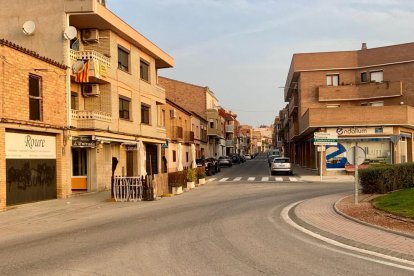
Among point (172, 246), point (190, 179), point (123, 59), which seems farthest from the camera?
point (123, 59)

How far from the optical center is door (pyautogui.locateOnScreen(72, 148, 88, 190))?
83.2 ft

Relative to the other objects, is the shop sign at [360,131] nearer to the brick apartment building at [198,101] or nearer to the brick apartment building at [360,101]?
the brick apartment building at [360,101]

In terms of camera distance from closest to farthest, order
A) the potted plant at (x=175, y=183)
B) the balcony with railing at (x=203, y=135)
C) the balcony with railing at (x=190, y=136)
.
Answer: the potted plant at (x=175, y=183) < the balcony with railing at (x=190, y=136) < the balcony with railing at (x=203, y=135)

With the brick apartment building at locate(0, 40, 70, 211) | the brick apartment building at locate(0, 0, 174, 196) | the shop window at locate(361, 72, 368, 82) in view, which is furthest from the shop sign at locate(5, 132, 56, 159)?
the shop window at locate(361, 72, 368, 82)

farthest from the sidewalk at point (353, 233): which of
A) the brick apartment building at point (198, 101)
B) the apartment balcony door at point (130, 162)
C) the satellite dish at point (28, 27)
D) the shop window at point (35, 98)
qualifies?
the brick apartment building at point (198, 101)

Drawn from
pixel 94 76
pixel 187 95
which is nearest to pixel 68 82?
pixel 94 76

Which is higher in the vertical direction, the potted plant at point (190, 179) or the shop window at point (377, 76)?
the shop window at point (377, 76)

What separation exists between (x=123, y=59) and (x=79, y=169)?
7.89 m

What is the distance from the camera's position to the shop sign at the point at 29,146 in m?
18.1

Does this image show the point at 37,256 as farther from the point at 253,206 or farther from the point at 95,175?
the point at 95,175

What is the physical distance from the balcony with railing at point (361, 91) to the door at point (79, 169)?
27514 millimetres

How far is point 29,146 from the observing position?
1934 cm

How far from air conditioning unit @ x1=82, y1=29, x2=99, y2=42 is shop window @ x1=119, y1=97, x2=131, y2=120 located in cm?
405

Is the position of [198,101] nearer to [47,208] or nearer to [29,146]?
[29,146]
